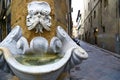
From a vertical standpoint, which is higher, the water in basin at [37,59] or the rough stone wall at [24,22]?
the rough stone wall at [24,22]

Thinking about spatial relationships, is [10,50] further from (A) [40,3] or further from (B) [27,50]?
(A) [40,3]

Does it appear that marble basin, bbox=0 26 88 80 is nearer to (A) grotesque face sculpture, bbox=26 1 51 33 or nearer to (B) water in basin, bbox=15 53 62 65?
(B) water in basin, bbox=15 53 62 65

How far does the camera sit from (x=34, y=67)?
115 inches

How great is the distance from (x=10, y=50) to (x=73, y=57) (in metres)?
0.72

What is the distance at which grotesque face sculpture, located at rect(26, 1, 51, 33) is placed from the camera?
127 inches

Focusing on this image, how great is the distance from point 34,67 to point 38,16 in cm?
61

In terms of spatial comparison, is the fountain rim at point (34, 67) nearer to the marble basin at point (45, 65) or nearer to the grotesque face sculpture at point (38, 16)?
the marble basin at point (45, 65)

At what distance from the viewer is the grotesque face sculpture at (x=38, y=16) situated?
3.23 metres

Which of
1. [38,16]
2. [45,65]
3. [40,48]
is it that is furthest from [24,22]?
[45,65]

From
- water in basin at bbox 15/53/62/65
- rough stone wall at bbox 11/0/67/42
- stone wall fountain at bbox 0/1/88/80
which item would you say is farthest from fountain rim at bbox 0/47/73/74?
rough stone wall at bbox 11/0/67/42

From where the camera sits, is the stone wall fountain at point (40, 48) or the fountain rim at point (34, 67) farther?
the stone wall fountain at point (40, 48)

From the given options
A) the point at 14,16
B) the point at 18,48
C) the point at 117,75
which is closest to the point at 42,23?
the point at 18,48

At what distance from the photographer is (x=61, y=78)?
3.52 metres

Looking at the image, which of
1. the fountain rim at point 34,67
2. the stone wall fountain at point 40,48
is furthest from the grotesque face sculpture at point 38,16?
the fountain rim at point 34,67
